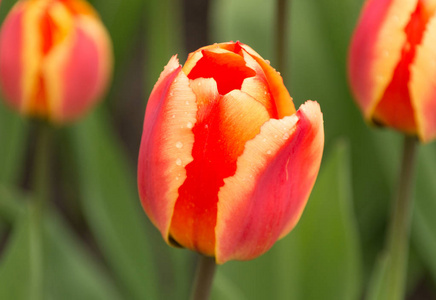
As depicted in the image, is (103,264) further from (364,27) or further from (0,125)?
(364,27)

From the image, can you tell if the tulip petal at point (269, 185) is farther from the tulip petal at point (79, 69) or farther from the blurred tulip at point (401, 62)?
the tulip petal at point (79, 69)

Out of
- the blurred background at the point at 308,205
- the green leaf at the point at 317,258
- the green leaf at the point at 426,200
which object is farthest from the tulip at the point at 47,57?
the green leaf at the point at 426,200

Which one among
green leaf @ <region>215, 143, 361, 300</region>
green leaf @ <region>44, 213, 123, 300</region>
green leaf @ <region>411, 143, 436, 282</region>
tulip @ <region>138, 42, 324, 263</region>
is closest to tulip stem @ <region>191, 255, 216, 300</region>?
tulip @ <region>138, 42, 324, 263</region>

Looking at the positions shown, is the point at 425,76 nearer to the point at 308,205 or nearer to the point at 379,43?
the point at 379,43

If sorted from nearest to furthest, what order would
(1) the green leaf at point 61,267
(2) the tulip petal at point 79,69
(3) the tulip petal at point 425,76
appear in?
(3) the tulip petal at point 425,76, (2) the tulip petal at point 79,69, (1) the green leaf at point 61,267

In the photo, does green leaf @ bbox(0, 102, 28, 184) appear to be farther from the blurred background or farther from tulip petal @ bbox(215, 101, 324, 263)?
tulip petal @ bbox(215, 101, 324, 263)

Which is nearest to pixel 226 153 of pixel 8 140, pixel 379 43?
pixel 379 43
